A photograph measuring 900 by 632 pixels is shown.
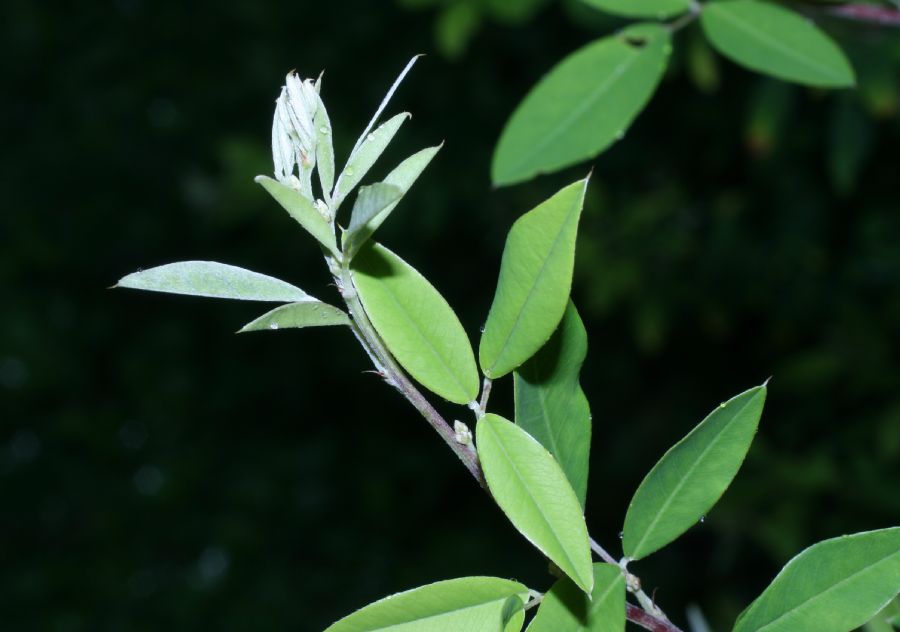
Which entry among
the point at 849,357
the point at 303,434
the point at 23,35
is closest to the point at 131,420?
the point at 303,434

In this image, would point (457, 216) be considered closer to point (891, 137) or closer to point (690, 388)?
point (690, 388)

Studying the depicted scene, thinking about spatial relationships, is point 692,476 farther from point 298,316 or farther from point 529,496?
point 298,316

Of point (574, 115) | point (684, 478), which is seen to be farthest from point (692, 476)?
point (574, 115)

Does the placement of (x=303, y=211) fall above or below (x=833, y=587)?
above

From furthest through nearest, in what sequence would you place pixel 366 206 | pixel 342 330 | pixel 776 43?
pixel 342 330
pixel 776 43
pixel 366 206

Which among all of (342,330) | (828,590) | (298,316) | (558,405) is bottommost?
(342,330)

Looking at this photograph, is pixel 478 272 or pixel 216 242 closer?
pixel 478 272
